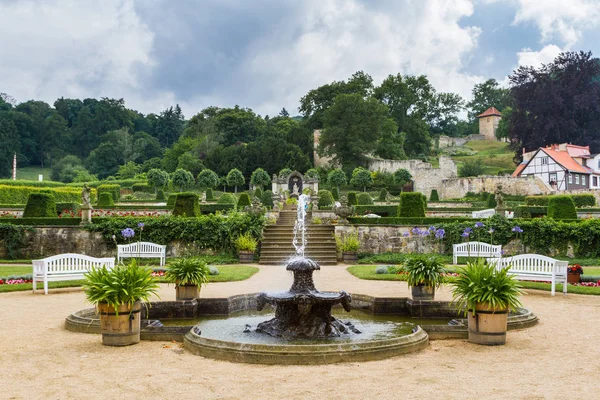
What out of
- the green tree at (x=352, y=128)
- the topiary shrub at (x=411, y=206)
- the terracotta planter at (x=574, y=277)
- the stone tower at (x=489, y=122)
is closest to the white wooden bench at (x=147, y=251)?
the topiary shrub at (x=411, y=206)

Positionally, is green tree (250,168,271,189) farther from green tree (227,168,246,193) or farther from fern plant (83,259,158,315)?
fern plant (83,259,158,315)

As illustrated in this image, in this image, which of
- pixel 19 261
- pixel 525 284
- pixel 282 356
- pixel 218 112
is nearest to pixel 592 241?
pixel 525 284

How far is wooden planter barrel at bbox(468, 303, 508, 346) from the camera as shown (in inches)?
264

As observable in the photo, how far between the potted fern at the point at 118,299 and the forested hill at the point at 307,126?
2030 inches

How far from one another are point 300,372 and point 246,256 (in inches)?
511

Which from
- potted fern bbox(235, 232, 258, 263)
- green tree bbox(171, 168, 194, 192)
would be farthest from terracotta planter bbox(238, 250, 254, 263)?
green tree bbox(171, 168, 194, 192)

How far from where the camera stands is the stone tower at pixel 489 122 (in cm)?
8688

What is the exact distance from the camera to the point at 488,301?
6594mm

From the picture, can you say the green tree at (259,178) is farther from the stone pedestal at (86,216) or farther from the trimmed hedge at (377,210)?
the stone pedestal at (86,216)

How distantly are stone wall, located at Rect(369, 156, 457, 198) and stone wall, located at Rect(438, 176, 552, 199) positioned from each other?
152 cm

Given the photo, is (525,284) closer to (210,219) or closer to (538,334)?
(538,334)

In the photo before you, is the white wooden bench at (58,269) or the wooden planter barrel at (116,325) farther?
the white wooden bench at (58,269)

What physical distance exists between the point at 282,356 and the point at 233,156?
5437 cm

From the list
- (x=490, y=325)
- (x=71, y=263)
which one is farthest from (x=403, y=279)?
(x=71, y=263)
